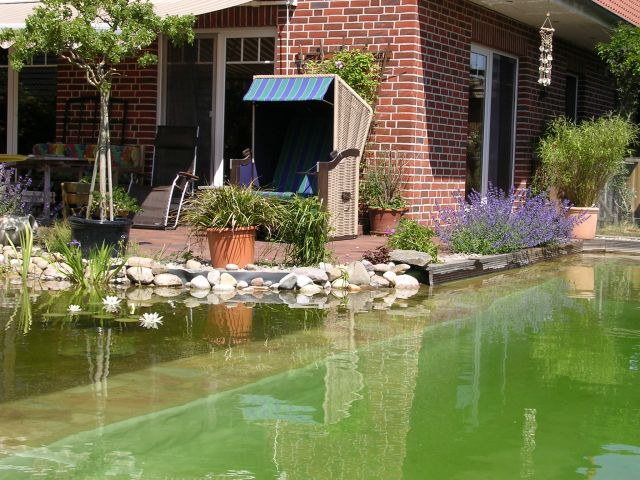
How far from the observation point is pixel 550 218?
11.4m

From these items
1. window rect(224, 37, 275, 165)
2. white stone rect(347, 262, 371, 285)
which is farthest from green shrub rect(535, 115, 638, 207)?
white stone rect(347, 262, 371, 285)

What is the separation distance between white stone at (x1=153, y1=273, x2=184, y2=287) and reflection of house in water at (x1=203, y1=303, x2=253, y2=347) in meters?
1.03

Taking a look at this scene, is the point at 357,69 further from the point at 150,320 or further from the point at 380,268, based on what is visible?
the point at 150,320

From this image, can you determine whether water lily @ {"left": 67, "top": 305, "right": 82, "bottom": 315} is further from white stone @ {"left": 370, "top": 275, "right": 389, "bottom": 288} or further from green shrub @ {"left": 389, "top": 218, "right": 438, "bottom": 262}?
green shrub @ {"left": 389, "top": 218, "right": 438, "bottom": 262}

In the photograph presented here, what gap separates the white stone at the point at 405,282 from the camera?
28.9ft

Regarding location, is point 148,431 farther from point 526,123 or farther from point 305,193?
point 526,123

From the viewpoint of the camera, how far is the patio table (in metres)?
11.6

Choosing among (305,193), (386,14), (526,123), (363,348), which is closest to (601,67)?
(526,123)

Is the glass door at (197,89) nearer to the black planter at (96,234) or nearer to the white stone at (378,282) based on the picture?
the black planter at (96,234)

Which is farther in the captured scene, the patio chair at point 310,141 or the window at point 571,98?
the window at point 571,98

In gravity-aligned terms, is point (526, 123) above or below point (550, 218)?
above

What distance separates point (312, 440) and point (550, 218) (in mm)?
7732

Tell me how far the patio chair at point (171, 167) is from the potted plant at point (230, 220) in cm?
324

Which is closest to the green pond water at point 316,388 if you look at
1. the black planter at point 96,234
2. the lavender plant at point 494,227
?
the black planter at point 96,234
